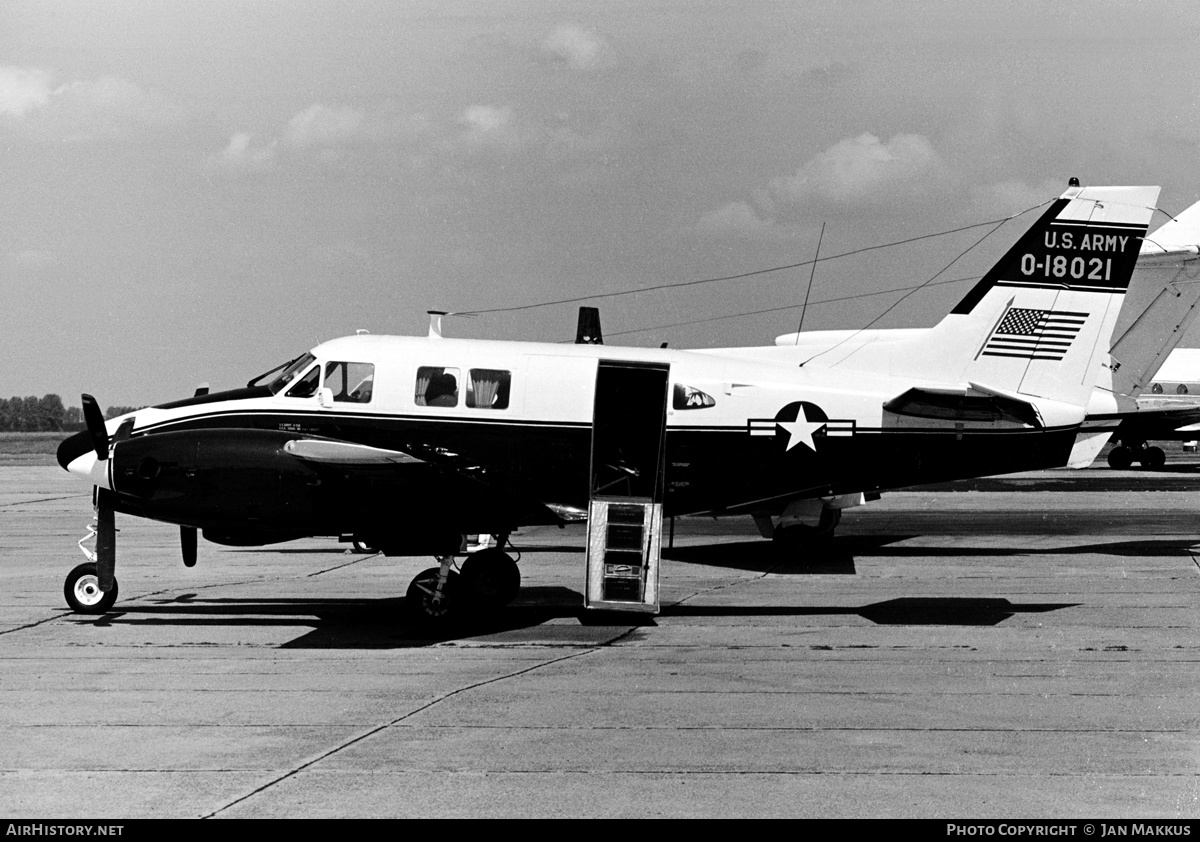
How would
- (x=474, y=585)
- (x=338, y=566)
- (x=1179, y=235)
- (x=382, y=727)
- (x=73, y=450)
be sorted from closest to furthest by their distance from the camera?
(x=382, y=727), (x=474, y=585), (x=73, y=450), (x=338, y=566), (x=1179, y=235)

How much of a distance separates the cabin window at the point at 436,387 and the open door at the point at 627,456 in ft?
5.67

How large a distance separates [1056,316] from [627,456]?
6.26m

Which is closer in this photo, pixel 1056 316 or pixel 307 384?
pixel 307 384

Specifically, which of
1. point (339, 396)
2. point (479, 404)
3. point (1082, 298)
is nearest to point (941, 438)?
point (1082, 298)

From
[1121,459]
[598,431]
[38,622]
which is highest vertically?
[1121,459]

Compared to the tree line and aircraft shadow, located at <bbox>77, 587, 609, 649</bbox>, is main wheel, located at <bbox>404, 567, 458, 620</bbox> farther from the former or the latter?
the tree line

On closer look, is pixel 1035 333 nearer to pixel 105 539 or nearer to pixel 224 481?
pixel 224 481

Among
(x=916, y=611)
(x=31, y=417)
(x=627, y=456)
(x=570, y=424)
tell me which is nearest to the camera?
(x=916, y=611)

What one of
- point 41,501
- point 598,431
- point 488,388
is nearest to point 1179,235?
point 598,431

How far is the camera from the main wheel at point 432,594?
13.8m

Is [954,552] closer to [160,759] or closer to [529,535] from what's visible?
[529,535]

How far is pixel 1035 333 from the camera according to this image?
16391 millimetres

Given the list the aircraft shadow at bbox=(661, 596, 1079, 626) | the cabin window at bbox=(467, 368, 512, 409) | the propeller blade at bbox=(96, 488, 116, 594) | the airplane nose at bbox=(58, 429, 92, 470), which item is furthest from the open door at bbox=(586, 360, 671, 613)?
the airplane nose at bbox=(58, 429, 92, 470)

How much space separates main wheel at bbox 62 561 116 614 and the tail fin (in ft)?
34.0
